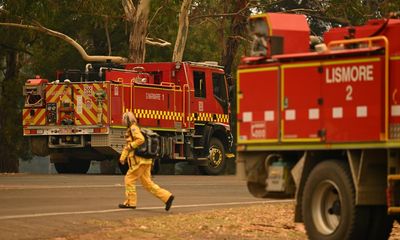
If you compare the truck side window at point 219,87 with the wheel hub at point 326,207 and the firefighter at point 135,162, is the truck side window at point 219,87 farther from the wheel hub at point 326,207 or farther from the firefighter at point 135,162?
the wheel hub at point 326,207

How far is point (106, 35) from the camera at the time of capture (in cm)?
5319

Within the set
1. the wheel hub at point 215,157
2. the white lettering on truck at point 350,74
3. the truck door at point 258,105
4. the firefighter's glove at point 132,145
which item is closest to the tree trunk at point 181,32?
the wheel hub at point 215,157

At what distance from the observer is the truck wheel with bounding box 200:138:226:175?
36.0 metres

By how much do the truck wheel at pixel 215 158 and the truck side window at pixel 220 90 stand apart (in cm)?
117

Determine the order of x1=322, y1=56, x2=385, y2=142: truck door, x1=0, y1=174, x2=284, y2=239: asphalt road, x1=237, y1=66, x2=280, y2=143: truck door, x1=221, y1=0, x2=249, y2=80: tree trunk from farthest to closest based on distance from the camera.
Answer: x1=221, y1=0, x2=249, y2=80: tree trunk < x1=0, y1=174, x2=284, y2=239: asphalt road < x1=237, y1=66, x2=280, y2=143: truck door < x1=322, y1=56, x2=385, y2=142: truck door

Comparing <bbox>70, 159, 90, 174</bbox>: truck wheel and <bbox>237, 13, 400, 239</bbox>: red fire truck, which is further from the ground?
<bbox>237, 13, 400, 239</bbox>: red fire truck

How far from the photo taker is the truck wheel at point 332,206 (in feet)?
44.1

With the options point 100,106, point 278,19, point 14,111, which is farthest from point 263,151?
point 14,111

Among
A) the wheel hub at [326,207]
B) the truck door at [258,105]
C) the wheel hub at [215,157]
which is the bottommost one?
the wheel hub at [326,207]

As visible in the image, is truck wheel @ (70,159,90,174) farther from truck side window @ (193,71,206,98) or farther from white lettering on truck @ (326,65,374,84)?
white lettering on truck @ (326,65,374,84)

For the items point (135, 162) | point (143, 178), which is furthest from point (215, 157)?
point (135, 162)

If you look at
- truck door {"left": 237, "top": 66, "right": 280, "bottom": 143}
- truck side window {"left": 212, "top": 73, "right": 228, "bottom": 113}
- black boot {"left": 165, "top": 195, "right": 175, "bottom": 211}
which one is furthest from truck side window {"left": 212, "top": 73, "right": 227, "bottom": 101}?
truck door {"left": 237, "top": 66, "right": 280, "bottom": 143}

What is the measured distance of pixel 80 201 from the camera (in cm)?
2164

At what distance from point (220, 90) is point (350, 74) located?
76.4 ft
